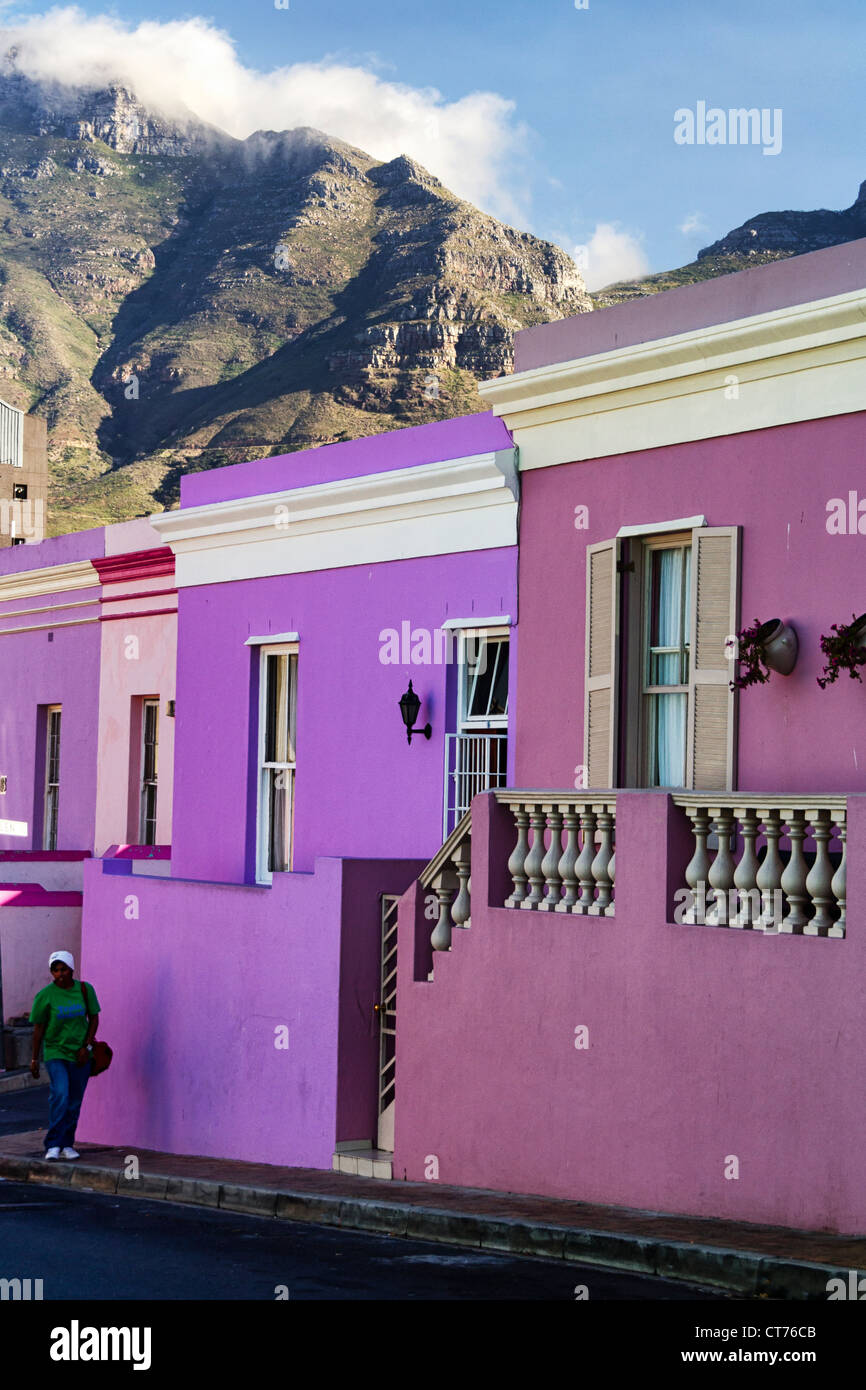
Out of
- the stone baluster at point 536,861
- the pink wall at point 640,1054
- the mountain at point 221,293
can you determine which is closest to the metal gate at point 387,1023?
the pink wall at point 640,1054

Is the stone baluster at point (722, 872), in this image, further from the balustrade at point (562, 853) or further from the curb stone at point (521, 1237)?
the curb stone at point (521, 1237)

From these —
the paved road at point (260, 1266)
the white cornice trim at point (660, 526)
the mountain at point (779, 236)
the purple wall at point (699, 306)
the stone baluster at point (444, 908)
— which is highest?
the mountain at point (779, 236)

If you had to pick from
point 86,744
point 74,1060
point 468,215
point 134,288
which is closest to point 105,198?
point 134,288

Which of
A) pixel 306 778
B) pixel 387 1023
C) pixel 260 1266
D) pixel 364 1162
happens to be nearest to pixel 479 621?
pixel 306 778

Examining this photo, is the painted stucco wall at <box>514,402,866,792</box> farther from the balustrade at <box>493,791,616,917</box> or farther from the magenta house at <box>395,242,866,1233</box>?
the balustrade at <box>493,791,616,917</box>

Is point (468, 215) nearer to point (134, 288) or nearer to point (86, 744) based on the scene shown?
point (134, 288)
